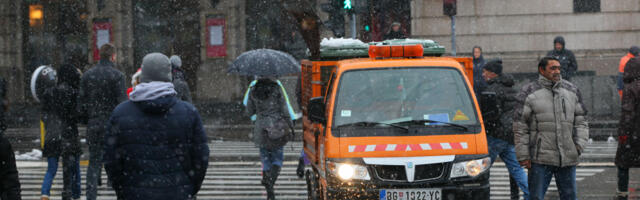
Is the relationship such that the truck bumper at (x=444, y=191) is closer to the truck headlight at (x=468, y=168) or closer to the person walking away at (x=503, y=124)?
the truck headlight at (x=468, y=168)

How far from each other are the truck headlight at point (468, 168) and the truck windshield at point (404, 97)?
37 centimetres

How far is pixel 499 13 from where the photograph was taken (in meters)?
23.5

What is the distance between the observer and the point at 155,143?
5.29m

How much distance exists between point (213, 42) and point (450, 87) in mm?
19471

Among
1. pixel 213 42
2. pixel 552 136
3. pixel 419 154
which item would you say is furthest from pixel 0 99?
pixel 213 42

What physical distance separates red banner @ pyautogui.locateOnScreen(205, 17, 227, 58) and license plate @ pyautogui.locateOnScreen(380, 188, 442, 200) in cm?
1974

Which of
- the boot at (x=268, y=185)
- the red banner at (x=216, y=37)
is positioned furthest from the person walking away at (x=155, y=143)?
the red banner at (x=216, y=37)

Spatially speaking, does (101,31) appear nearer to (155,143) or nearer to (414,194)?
(414,194)

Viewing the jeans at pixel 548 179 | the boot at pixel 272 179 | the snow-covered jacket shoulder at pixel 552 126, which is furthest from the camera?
the boot at pixel 272 179

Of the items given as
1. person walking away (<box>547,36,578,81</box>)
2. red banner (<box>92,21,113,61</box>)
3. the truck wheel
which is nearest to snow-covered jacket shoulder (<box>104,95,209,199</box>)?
the truck wheel

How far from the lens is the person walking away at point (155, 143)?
527 cm

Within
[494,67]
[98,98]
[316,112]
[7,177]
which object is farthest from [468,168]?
[98,98]

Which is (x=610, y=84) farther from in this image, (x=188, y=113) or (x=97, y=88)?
(x=188, y=113)

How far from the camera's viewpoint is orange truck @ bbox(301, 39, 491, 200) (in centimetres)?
707
